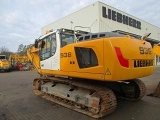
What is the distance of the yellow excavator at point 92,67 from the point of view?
5.01 meters

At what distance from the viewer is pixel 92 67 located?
17.6 ft

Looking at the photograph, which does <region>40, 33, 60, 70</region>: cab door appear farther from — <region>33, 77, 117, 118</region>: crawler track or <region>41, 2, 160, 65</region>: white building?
<region>41, 2, 160, 65</region>: white building

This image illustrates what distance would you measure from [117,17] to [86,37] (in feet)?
66.8

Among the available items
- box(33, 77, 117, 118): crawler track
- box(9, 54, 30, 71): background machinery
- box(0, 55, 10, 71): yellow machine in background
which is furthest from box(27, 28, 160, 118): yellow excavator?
box(9, 54, 30, 71): background machinery

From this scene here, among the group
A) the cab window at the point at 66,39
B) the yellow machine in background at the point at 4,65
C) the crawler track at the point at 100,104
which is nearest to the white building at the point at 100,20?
the yellow machine in background at the point at 4,65

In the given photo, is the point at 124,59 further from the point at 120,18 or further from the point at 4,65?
the point at 4,65

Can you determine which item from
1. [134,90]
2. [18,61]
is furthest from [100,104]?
[18,61]

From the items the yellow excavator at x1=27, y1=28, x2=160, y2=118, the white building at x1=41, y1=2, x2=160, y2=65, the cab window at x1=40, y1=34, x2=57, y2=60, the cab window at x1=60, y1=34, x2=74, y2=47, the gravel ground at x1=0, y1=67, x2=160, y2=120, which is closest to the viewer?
the yellow excavator at x1=27, y1=28, x2=160, y2=118

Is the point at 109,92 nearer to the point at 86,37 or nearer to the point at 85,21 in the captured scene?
the point at 86,37

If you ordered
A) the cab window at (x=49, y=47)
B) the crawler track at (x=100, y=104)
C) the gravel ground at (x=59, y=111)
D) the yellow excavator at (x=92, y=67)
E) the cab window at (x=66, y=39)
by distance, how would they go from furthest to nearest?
the cab window at (x=49, y=47) → the cab window at (x=66, y=39) → the gravel ground at (x=59, y=111) → the crawler track at (x=100, y=104) → the yellow excavator at (x=92, y=67)

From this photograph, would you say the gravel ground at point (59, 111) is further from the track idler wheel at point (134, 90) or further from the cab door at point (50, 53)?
the cab door at point (50, 53)

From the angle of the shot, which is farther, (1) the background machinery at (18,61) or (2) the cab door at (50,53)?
(1) the background machinery at (18,61)

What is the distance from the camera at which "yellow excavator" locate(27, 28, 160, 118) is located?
5012mm

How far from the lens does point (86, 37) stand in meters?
6.24
